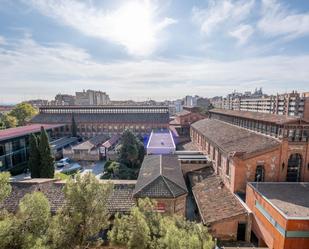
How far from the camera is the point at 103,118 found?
5869 cm

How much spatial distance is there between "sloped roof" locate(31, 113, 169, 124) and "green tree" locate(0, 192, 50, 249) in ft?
163

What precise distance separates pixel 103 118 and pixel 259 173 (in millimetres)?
47587

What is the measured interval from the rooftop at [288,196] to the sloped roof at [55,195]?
37.8 feet

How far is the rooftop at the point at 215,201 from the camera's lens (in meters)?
Answer: 17.0

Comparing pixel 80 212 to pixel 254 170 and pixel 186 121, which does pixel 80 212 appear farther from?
pixel 186 121

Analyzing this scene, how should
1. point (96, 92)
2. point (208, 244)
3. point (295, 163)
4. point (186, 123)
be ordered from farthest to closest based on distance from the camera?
point (96, 92)
point (186, 123)
point (295, 163)
point (208, 244)

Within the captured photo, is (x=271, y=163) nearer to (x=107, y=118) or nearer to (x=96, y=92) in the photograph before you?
(x=107, y=118)

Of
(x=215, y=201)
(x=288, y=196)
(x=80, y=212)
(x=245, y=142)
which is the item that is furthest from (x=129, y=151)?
(x=80, y=212)

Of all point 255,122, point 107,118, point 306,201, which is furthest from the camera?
point 107,118

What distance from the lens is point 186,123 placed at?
179 feet

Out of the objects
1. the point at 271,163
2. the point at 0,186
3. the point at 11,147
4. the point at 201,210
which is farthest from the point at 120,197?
the point at 11,147

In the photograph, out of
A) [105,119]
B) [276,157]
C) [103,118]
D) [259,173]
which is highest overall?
[103,118]

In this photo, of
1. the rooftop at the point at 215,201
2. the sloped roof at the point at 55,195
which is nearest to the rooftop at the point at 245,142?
the rooftop at the point at 215,201

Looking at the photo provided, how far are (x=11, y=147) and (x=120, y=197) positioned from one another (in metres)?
27.5
